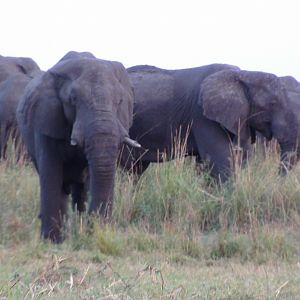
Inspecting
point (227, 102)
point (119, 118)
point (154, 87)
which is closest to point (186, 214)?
point (119, 118)

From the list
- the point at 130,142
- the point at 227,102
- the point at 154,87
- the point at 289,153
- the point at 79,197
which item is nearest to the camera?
the point at 130,142

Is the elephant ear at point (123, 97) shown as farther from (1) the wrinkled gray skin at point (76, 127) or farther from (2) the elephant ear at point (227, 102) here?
(2) the elephant ear at point (227, 102)

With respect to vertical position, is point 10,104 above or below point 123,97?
below

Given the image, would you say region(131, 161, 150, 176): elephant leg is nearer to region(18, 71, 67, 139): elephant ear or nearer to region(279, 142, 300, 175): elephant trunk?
region(279, 142, 300, 175): elephant trunk

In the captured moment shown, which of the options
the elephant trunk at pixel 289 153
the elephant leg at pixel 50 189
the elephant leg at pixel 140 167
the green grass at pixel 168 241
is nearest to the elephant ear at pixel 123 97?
the elephant leg at pixel 50 189

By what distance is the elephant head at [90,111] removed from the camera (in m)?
Answer: 7.70

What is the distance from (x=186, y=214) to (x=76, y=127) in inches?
60.3

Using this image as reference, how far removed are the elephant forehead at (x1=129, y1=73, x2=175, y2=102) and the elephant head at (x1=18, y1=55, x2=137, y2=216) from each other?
3106 mm

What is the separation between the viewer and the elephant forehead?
11.6 meters

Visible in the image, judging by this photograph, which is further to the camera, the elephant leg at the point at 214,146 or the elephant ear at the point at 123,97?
the elephant leg at the point at 214,146

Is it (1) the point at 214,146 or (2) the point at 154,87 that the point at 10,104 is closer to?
(2) the point at 154,87

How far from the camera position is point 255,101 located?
11344 mm

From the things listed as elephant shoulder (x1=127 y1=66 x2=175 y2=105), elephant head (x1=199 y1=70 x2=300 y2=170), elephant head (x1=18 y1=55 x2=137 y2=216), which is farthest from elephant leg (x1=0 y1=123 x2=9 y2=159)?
elephant head (x1=18 y1=55 x2=137 y2=216)

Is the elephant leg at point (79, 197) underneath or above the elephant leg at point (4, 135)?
above
